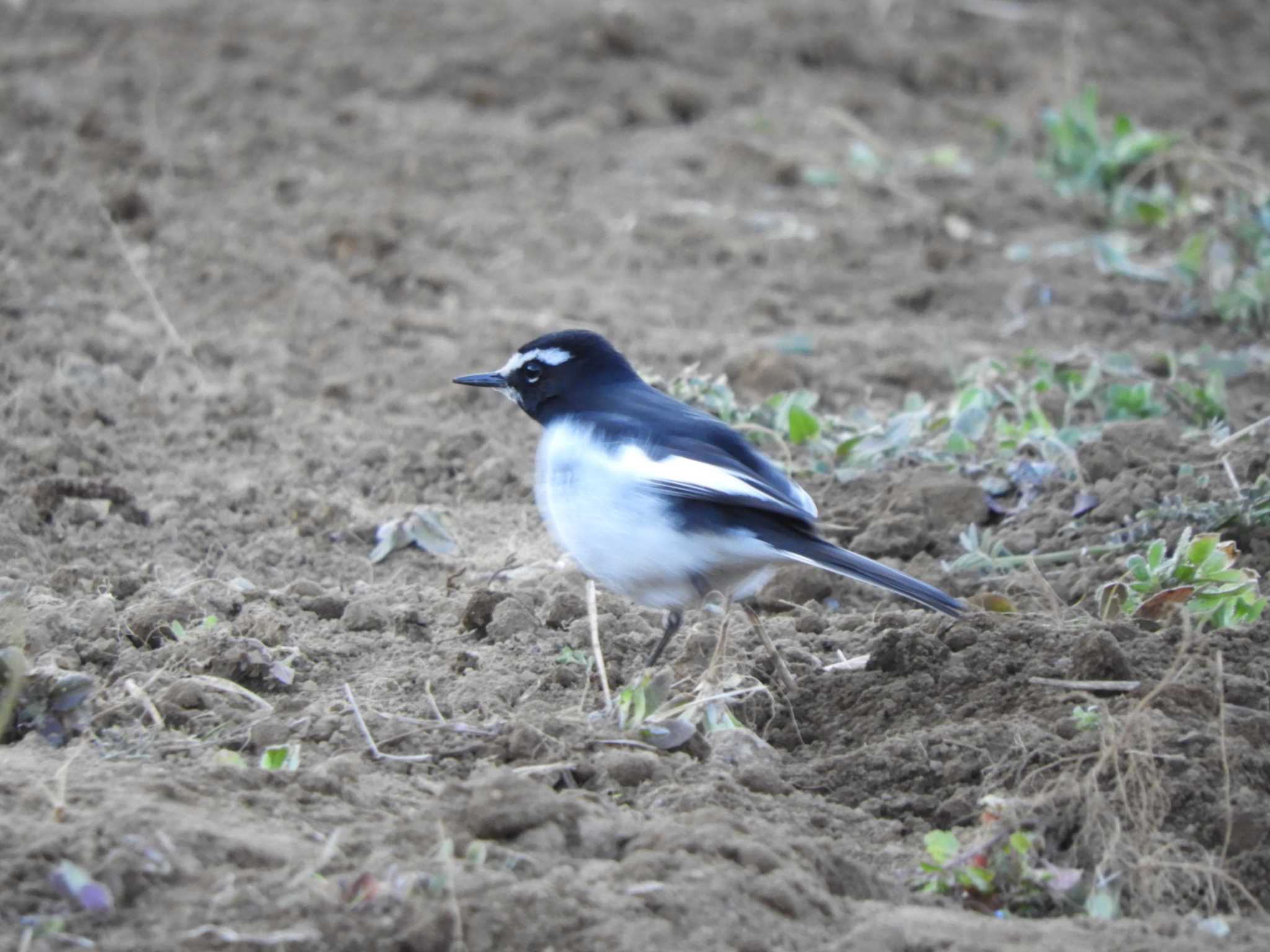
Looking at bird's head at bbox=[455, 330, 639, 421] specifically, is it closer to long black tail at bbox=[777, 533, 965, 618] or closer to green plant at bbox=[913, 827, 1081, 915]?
long black tail at bbox=[777, 533, 965, 618]

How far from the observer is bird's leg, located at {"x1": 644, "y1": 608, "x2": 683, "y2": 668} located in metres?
4.55

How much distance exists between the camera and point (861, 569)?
4.11 metres

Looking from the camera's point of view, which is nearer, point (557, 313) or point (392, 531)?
point (392, 531)

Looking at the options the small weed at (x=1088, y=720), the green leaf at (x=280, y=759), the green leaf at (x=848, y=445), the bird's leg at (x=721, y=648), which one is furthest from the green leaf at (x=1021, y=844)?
the green leaf at (x=848, y=445)

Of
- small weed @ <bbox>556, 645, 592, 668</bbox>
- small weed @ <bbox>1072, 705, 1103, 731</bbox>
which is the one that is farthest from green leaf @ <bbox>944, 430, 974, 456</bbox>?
small weed @ <bbox>1072, 705, 1103, 731</bbox>

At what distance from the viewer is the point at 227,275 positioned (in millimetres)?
7801

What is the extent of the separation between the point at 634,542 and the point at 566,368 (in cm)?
82

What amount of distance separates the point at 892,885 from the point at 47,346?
15.2ft

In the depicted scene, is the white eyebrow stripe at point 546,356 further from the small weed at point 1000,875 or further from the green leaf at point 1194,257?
the green leaf at point 1194,257

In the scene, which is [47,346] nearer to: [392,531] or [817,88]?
[392,531]

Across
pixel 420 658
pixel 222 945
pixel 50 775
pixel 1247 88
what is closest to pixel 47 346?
pixel 420 658

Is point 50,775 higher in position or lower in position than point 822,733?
higher

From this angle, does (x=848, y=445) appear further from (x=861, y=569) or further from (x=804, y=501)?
(x=861, y=569)

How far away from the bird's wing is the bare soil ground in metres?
0.49
